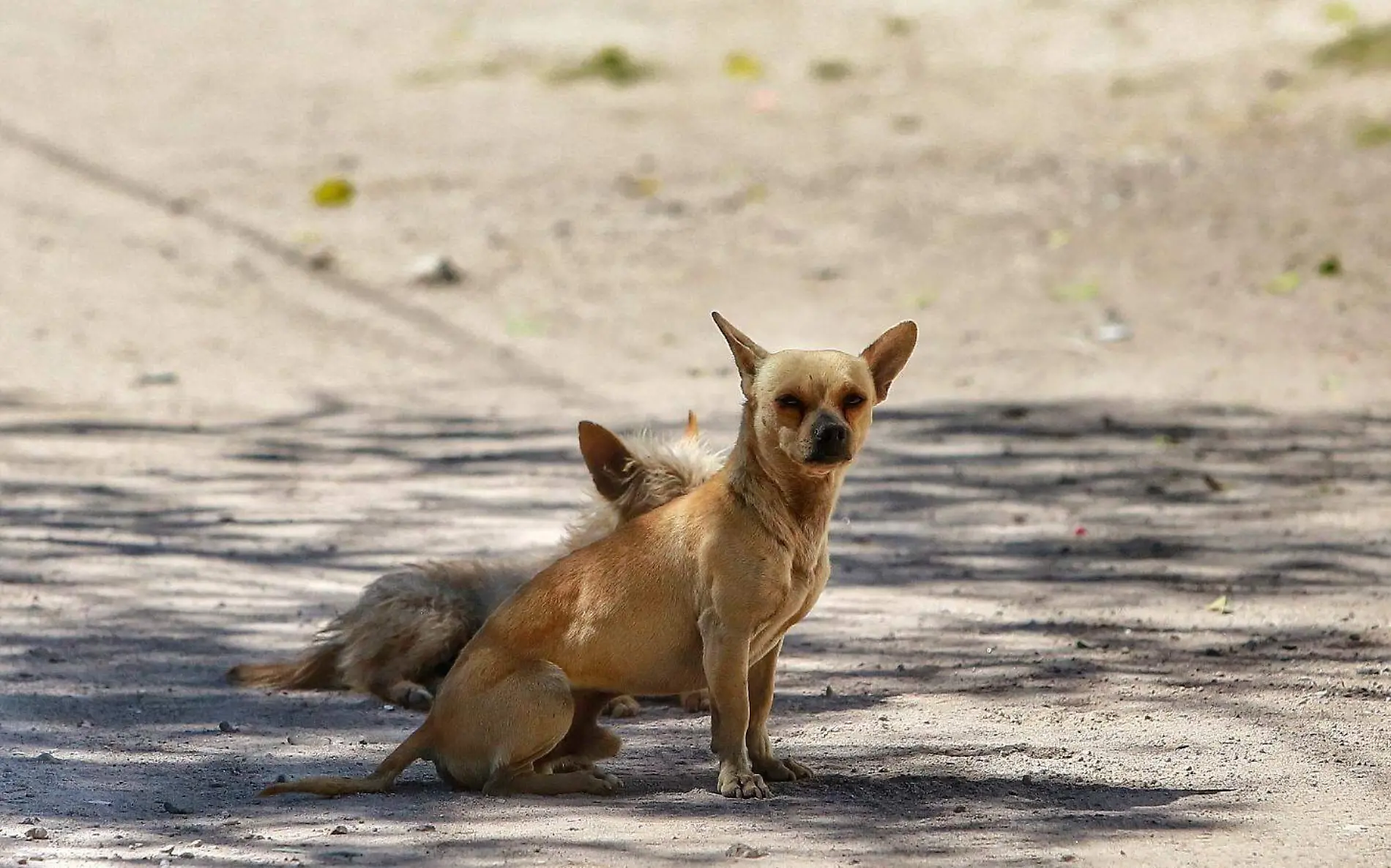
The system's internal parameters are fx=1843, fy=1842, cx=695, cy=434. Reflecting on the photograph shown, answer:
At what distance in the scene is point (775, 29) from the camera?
17078mm

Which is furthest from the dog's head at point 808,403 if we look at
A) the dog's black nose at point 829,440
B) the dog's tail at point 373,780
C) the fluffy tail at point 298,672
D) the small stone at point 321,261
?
the small stone at point 321,261

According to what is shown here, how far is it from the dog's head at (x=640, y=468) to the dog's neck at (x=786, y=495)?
96cm

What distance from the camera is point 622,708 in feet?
20.1

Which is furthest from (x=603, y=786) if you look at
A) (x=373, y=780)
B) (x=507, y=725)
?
(x=373, y=780)

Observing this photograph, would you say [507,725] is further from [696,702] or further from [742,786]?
[696,702]

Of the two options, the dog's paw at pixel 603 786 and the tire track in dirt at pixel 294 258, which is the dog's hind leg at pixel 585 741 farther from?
the tire track in dirt at pixel 294 258

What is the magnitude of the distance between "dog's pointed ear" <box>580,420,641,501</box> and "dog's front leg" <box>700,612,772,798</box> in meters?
1.23

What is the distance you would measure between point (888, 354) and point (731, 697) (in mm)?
1015

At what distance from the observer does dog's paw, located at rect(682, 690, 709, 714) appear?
6.11m

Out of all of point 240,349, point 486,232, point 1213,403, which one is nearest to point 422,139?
point 486,232

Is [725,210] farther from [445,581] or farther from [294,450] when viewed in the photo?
[445,581]

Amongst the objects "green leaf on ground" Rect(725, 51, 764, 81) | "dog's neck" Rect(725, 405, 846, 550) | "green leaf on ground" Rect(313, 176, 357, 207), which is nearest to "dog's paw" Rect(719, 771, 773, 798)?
"dog's neck" Rect(725, 405, 846, 550)

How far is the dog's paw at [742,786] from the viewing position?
4.69 metres

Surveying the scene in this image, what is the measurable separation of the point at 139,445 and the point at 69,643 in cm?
335
